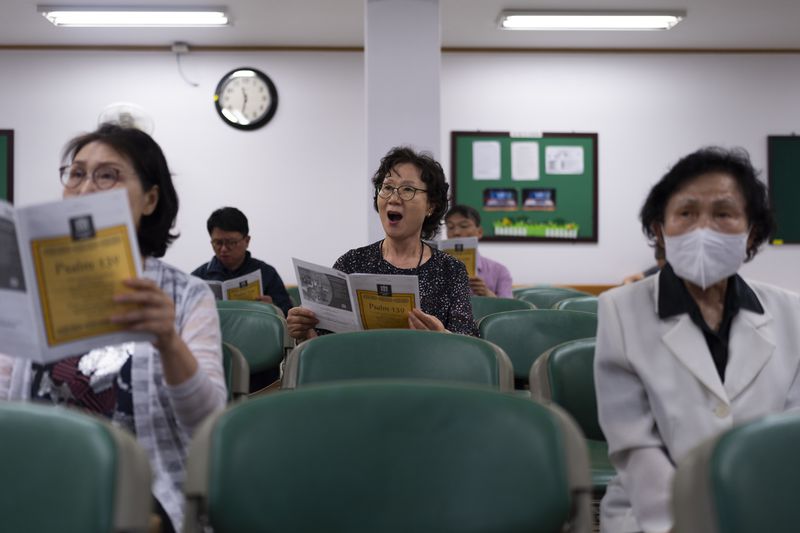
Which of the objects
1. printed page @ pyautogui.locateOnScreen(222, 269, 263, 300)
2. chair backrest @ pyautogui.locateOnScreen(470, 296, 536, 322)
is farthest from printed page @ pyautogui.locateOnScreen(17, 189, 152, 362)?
printed page @ pyautogui.locateOnScreen(222, 269, 263, 300)

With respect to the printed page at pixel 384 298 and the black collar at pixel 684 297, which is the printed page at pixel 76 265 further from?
the printed page at pixel 384 298

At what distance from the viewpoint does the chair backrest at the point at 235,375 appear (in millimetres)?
2164

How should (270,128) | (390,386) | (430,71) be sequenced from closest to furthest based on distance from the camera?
(390,386) → (430,71) → (270,128)

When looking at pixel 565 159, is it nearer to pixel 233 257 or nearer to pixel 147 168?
pixel 233 257

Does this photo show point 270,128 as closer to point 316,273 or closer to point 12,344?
point 316,273

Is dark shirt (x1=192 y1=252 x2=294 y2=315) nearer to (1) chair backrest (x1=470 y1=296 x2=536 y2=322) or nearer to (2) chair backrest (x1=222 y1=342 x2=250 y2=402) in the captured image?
(1) chair backrest (x1=470 y1=296 x2=536 y2=322)

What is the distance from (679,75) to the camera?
6.93 m

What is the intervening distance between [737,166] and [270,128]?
5.48 m

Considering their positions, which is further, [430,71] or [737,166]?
[430,71]

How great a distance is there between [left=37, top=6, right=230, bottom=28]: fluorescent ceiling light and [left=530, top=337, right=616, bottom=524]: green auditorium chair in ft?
14.8

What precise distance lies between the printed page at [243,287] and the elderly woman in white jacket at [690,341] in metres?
2.78

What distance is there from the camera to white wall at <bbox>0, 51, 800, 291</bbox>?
683cm

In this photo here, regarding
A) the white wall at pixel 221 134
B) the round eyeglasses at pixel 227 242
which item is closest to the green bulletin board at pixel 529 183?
the white wall at pixel 221 134

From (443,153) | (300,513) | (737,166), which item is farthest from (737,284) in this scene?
(443,153)
